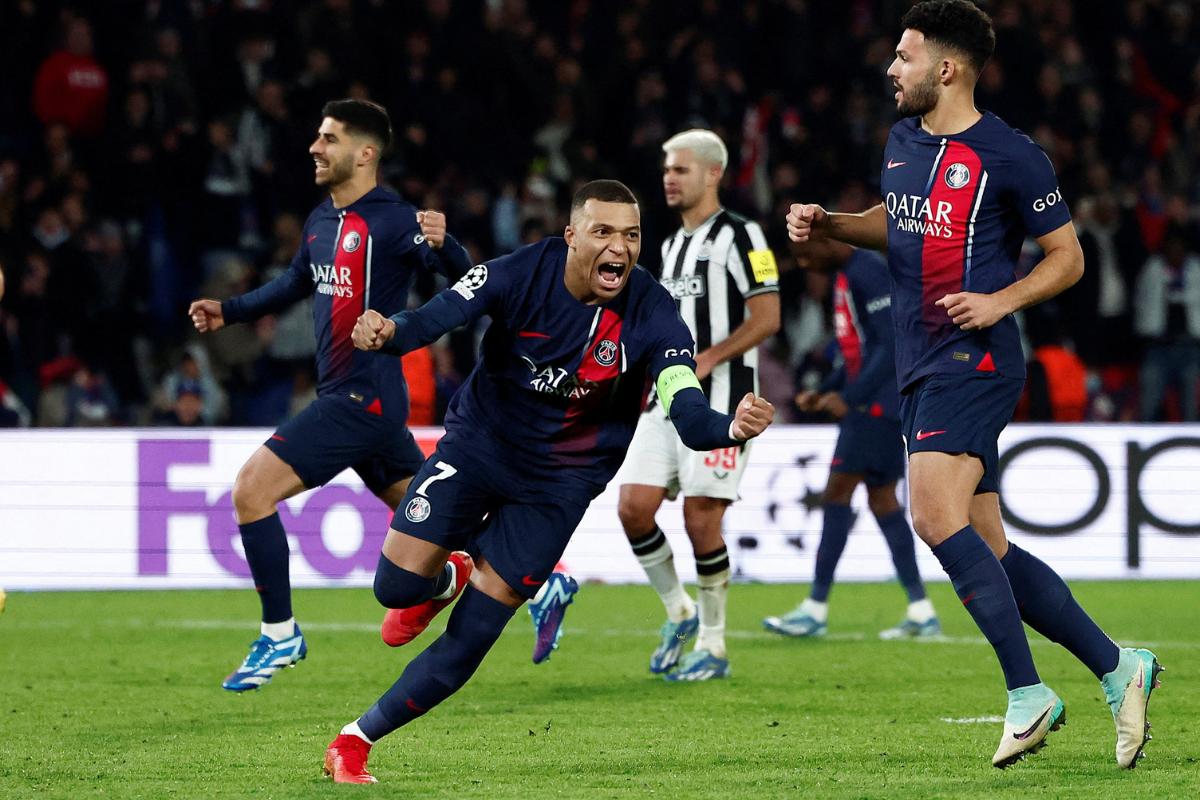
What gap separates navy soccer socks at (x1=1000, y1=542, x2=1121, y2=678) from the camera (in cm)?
588

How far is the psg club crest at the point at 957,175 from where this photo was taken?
19.2 feet

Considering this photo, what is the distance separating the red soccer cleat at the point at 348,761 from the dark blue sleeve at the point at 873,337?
189 inches

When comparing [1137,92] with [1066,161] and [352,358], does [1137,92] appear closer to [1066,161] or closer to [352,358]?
[1066,161]

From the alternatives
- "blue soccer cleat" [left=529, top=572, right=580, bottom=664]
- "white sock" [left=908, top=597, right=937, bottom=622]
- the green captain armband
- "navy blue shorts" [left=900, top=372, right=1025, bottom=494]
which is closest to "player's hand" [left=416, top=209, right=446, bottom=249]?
"blue soccer cleat" [left=529, top=572, right=580, bottom=664]

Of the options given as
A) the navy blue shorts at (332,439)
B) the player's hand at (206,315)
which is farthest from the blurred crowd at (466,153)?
the navy blue shorts at (332,439)

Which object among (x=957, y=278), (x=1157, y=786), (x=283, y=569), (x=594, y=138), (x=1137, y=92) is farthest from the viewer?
(x=1137, y=92)

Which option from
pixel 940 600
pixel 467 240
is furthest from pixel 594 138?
pixel 940 600

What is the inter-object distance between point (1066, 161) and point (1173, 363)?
266cm

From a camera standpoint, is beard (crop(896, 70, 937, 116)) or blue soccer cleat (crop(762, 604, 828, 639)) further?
blue soccer cleat (crop(762, 604, 828, 639))

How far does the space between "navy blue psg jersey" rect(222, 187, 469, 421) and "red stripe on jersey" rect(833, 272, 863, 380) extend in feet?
9.60

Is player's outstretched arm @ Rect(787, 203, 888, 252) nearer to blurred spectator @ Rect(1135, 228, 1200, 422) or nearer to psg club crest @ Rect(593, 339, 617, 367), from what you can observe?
psg club crest @ Rect(593, 339, 617, 367)

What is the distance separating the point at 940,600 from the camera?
38.4ft

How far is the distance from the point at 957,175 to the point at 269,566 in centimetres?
356

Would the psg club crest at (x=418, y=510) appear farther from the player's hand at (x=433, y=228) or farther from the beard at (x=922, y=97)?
the beard at (x=922, y=97)
